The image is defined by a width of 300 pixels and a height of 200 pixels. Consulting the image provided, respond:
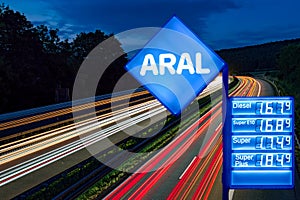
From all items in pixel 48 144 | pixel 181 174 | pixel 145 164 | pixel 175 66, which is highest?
pixel 175 66

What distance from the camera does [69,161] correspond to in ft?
67.6

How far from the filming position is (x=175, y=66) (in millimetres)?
7328

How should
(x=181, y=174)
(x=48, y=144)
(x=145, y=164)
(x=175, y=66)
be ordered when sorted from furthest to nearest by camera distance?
(x=48, y=144) < (x=145, y=164) < (x=181, y=174) < (x=175, y=66)

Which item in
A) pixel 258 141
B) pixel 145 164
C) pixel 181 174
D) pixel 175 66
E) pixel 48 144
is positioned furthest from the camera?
pixel 48 144

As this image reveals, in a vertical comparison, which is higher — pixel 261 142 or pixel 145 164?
pixel 261 142

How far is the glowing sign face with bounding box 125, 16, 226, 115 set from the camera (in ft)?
23.6

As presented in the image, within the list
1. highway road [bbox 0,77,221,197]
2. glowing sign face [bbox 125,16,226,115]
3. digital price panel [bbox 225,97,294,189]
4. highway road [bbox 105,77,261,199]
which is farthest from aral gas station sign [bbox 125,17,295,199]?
highway road [bbox 0,77,221,197]

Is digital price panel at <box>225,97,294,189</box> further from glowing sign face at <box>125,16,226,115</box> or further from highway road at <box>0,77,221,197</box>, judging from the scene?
highway road at <box>0,77,221,197</box>

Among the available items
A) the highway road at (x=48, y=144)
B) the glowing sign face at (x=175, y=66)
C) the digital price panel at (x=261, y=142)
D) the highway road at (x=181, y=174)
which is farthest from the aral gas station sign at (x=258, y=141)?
the highway road at (x=48, y=144)

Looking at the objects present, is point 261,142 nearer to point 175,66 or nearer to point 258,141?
point 258,141

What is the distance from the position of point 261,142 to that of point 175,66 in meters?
2.86

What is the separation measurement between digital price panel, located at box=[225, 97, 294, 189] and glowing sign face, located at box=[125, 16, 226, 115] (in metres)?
1.74

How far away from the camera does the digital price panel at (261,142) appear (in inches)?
343

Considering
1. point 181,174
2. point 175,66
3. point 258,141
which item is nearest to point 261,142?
point 258,141
